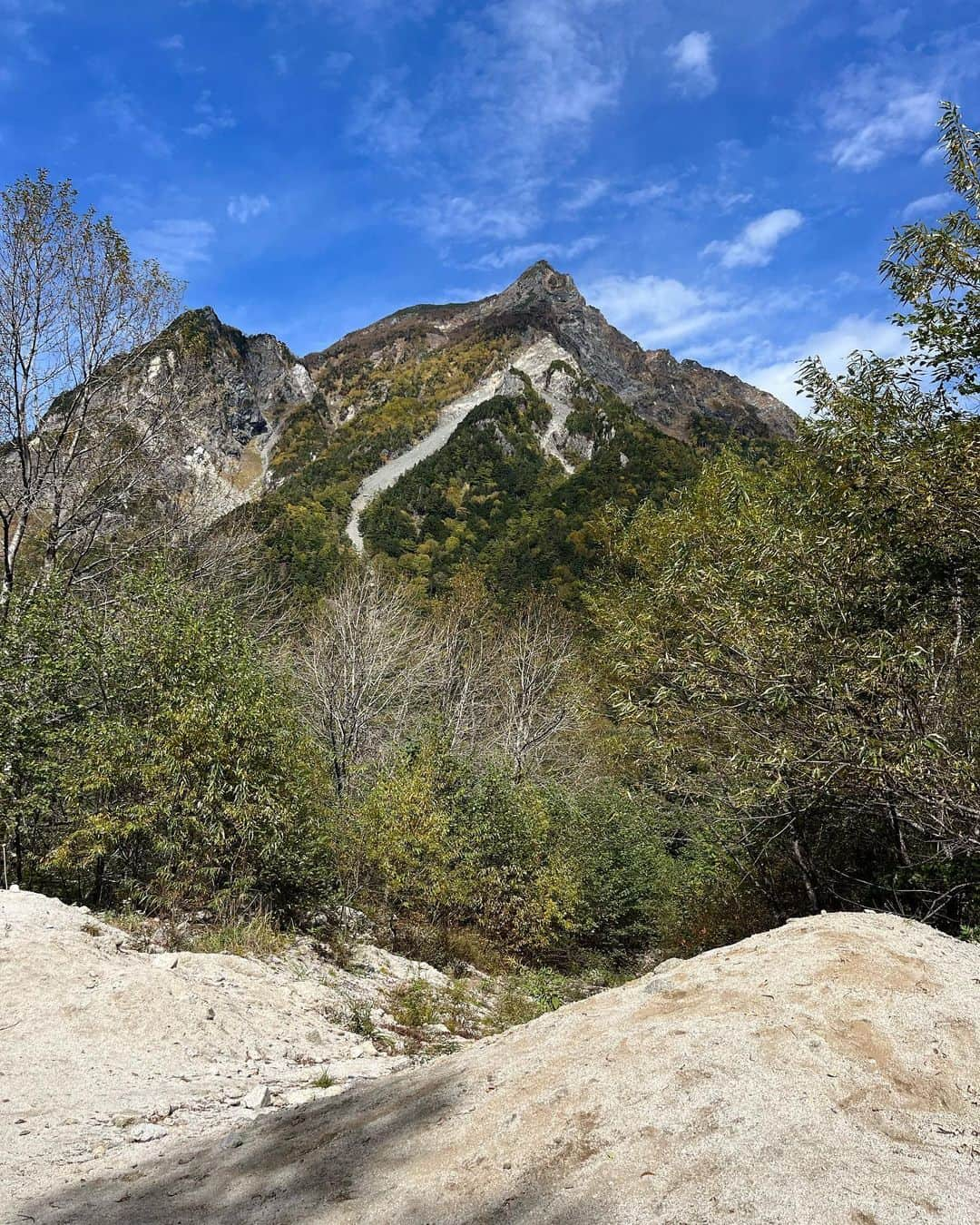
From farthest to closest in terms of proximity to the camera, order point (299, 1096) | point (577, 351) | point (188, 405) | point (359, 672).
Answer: point (577, 351) → point (359, 672) → point (188, 405) → point (299, 1096)

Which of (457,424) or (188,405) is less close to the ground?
(457,424)

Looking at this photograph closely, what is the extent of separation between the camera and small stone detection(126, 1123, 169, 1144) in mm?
4844

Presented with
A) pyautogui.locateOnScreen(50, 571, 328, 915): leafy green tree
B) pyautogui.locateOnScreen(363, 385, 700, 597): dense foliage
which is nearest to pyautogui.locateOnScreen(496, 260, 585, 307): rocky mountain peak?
pyautogui.locateOnScreen(363, 385, 700, 597): dense foliage

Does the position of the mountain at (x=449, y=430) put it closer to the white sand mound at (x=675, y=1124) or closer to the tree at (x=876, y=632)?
the tree at (x=876, y=632)

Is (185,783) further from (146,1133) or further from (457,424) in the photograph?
(457,424)

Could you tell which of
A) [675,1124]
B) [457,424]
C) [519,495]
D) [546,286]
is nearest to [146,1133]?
[675,1124]

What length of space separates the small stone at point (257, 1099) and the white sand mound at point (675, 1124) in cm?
61

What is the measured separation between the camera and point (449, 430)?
10612cm

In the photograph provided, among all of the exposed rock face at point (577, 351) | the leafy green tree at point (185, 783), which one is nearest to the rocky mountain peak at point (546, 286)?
the exposed rock face at point (577, 351)

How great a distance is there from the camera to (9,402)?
1411cm

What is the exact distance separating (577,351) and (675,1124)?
14624cm

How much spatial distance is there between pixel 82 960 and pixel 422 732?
882cm

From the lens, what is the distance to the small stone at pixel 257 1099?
5508 millimetres

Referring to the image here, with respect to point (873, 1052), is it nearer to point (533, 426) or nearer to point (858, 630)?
point (858, 630)
